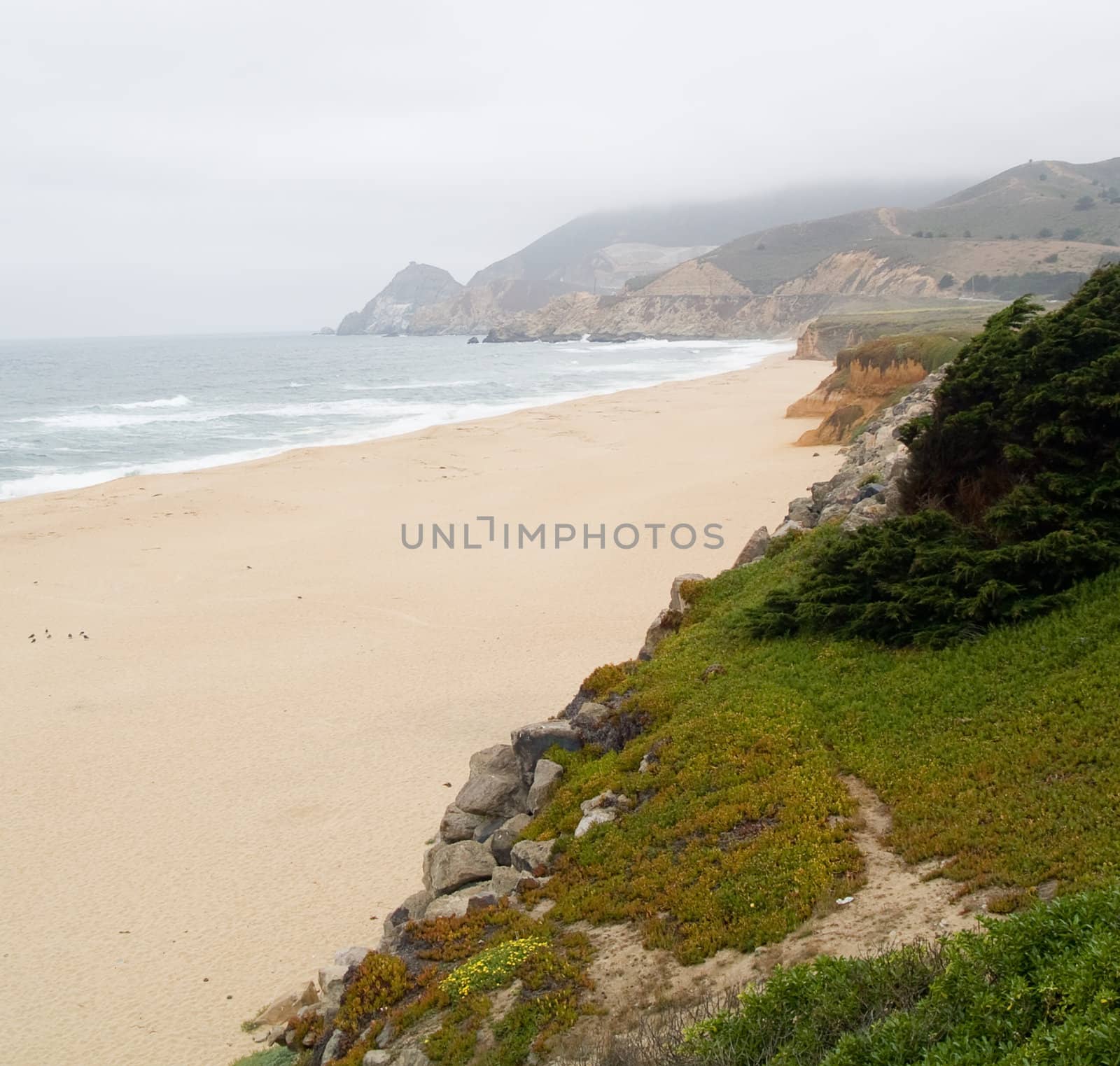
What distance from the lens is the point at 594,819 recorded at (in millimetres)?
8281

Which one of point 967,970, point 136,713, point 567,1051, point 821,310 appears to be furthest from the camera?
point 821,310

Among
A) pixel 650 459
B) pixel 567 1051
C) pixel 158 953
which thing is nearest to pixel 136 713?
pixel 158 953

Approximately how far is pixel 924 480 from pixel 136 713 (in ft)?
38.1

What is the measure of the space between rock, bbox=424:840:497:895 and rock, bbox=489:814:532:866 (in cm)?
7

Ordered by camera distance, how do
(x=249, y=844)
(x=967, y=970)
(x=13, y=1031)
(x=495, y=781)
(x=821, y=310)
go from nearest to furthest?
(x=967, y=970) < (x=13, y=1031) < (x=495, y=781) < (x=249, y=844) < (x=821, y=310)

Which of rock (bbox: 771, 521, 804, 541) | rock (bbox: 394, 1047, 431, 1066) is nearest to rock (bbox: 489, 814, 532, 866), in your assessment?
rock (bbox: 394, 1047, 431, 1066)

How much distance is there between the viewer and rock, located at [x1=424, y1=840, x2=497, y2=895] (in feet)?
28.0

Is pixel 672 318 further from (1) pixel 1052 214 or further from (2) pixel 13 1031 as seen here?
(2) pixel 13 1031

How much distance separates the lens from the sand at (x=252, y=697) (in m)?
9.30

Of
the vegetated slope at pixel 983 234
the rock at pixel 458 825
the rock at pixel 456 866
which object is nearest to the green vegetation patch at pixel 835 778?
the rock at pixel 456 866

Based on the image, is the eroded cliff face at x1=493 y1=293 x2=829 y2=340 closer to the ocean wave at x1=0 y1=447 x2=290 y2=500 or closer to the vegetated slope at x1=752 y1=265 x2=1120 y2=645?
the ocean wave at x1=0 y1=447 x2=290 y2=500

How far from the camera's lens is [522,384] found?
73.6 m

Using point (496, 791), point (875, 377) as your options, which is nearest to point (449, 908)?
point (496, 791)

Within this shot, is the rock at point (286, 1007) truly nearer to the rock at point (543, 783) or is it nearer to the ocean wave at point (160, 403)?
the rock at point (543, 783)
